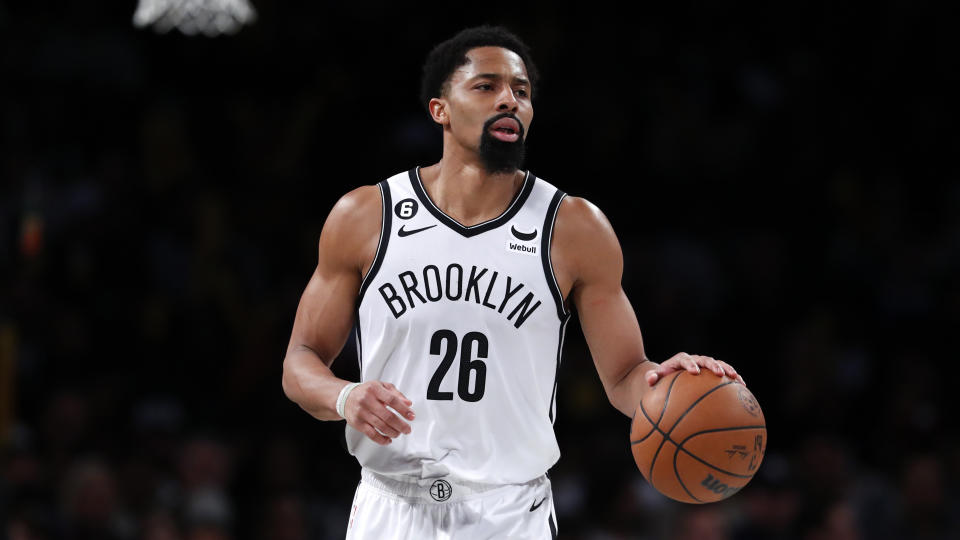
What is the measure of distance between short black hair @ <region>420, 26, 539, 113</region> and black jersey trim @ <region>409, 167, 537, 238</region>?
30 centimetres

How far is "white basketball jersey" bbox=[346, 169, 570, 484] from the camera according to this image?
3881 mm

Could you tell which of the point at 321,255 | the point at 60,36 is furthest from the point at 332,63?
the point at 321,255

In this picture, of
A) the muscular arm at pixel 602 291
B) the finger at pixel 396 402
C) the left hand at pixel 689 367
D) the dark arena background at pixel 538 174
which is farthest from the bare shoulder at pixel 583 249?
the dark arena background at pixel 538 174

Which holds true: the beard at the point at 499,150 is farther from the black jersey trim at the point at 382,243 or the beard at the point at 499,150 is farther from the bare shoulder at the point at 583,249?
the black jersey trim at the point at 382,243

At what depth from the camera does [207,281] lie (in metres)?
8.42

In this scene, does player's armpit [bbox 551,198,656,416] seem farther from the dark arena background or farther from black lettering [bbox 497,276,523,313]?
the dark arena background

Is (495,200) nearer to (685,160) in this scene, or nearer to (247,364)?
(247,364)

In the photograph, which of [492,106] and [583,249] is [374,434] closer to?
[583,249]

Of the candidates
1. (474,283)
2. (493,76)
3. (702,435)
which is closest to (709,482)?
(702,435)

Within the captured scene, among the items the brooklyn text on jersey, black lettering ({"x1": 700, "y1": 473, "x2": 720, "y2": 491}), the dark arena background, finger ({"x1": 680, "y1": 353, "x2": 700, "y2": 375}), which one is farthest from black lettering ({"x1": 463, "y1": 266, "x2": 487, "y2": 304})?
the dark arena background

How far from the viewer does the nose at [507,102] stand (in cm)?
400

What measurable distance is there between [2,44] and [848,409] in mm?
6607

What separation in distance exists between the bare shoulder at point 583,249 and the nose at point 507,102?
1.24 feet

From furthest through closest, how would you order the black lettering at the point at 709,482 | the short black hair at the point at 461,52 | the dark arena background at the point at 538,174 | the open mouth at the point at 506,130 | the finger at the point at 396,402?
the dark arena background at the point at 538,174 < the short black hair at the point at 461,52 < the open mouth at the point at 506,130 < the black lettering at the point at 709,482 < the finger at the point at 396,402
